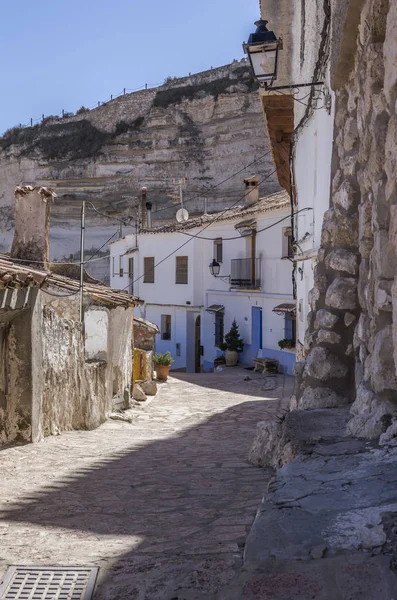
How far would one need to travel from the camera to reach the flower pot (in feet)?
83.3

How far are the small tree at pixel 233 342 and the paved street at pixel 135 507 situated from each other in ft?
49.4

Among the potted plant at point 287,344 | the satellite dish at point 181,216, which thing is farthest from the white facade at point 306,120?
the satellite dish at point 181,216

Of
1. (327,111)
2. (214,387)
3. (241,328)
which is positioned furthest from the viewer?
(241,328)

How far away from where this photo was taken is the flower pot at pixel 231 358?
2538 centimetres

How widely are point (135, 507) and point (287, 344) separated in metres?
17.1

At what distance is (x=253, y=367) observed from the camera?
24547 mm

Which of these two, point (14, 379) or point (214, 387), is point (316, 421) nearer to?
point (14, 379)

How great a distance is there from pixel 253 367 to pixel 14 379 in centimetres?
1670

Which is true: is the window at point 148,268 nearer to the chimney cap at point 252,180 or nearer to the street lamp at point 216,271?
the street lamp at point 216,271

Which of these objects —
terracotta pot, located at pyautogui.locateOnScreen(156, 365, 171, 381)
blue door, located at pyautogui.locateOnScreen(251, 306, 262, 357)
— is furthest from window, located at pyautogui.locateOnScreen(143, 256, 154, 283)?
terracotta pot, located at pyautogui.locateOnScreen(156, 365, 171, 381)

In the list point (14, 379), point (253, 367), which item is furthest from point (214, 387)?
point (14, 379)

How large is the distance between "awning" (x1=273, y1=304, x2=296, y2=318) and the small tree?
300cm

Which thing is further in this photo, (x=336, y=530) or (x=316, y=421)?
(x=316, y=421)

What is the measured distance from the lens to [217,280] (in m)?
28.1
